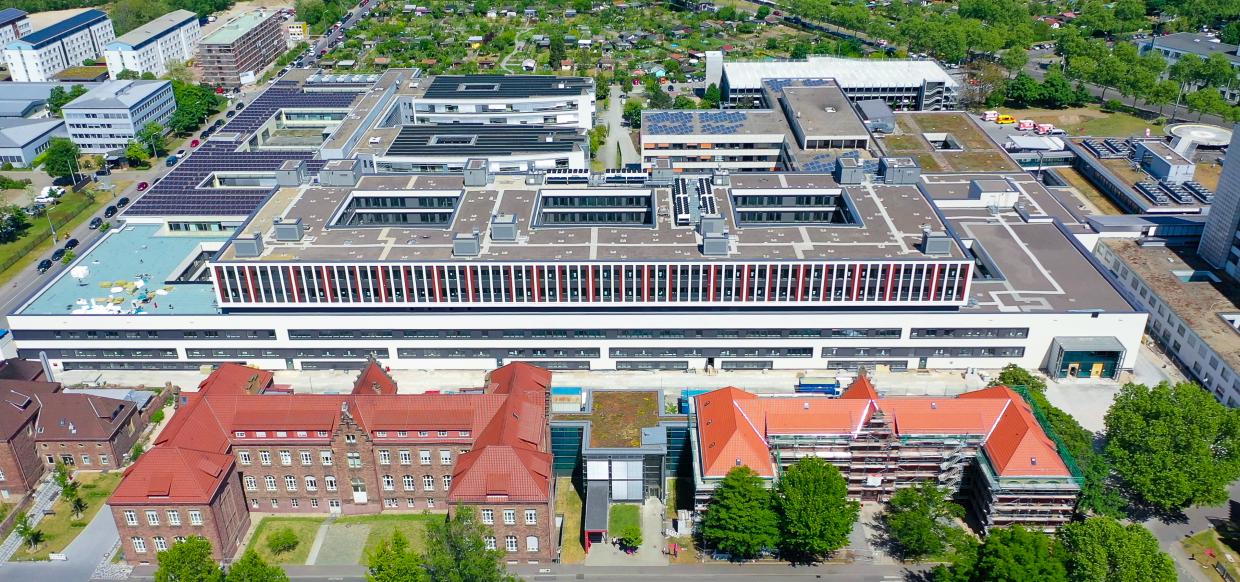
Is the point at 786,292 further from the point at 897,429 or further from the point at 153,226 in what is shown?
the point at 153,226

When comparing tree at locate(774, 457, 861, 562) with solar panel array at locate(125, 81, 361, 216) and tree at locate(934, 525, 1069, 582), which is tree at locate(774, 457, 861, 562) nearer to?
tree at locate(934, 525, 1069, 582)

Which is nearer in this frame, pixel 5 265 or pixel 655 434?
pixel 655 434

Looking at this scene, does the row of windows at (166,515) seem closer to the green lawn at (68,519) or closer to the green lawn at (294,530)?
the green lawn at (294,530)

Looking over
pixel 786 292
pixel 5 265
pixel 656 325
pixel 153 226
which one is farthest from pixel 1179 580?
pixel 5 265

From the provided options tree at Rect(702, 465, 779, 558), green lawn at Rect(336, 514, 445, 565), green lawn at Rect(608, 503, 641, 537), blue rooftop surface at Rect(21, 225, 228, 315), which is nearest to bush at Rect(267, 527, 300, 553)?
green lawn at Rect(336, 514, 445, 565)

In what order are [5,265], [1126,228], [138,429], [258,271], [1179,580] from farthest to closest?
1. [5,265]
2. [1126,228]
3. [258,271]
4. [138,429]
5. [1179,580]

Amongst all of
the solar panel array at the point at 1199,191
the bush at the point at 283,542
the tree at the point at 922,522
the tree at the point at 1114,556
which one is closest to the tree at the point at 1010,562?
the tree at the point at 1114,556
